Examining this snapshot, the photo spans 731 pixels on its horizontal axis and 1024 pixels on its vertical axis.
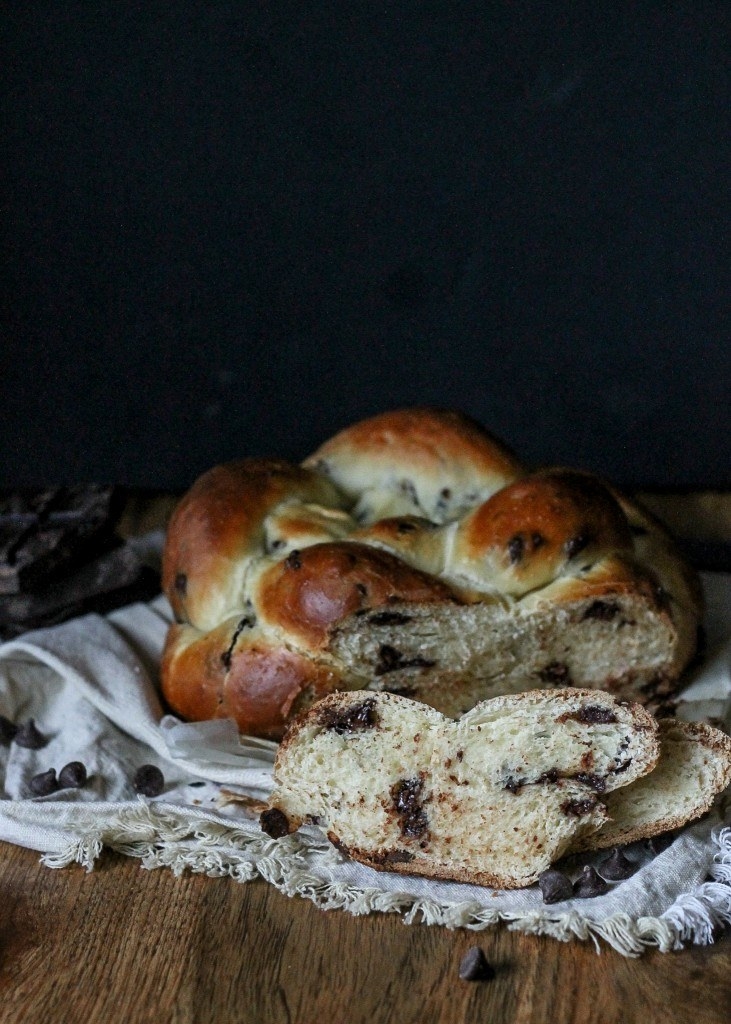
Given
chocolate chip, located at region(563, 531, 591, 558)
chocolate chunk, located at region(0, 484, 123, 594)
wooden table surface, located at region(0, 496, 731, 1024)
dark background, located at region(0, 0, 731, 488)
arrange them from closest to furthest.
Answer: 1. wooden table surface, located at region(0, 496, 731, 1024)
2. chocolate chip, located at region(563, 531, 591, 558)
3. chocolate chunk, located at region(0, 484, 123, 594)
4. dark background, located at region(0, 0, 731, 488)

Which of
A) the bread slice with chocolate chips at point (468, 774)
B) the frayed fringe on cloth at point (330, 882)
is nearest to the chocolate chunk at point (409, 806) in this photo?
the bread slice with chocolate chips at point (468, 774)

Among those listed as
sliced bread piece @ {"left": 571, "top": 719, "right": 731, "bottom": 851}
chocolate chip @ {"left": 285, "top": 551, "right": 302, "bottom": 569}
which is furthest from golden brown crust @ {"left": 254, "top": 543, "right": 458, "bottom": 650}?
sliced bread piece @ {"left": 571, "top": 719, "right": 731, "bottom": 851}

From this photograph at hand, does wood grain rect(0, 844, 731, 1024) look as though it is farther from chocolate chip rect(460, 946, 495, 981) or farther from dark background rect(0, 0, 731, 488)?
dark background rect(0, 0, 731, 488)

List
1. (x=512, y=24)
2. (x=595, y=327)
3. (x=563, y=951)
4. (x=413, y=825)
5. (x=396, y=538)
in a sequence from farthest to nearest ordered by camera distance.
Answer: (x=595, y=327) → (x=512, y=24) → (x=396, y=538) → (x=413, y=825) → (x=563, y=951)

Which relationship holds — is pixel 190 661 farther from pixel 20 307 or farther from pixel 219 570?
pixel 20 307

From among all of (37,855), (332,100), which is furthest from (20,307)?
(37,855)

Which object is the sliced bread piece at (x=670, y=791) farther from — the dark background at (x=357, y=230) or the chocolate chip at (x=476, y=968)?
the dark background at (x=357, y=230)
